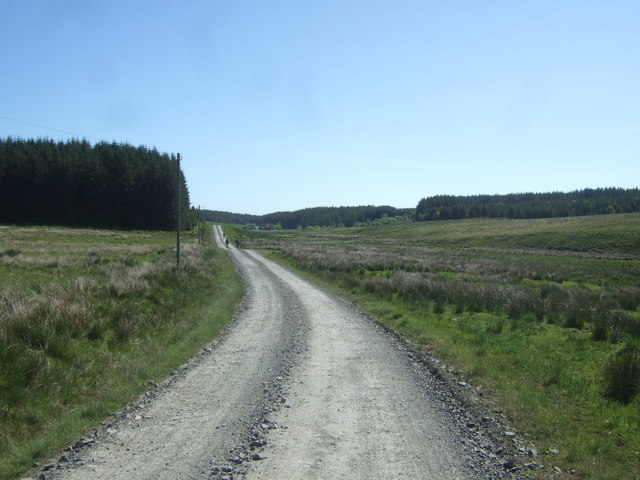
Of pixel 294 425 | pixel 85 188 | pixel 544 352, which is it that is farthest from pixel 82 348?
pixel 85 188

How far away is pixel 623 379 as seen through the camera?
7.80 meters

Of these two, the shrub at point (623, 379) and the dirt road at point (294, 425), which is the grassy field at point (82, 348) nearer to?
the dirt road at point (294, 425)

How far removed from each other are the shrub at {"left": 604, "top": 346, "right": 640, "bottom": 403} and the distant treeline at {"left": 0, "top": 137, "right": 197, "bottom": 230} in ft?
271

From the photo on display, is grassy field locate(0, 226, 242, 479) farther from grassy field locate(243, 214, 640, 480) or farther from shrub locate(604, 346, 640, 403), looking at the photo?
shrub locate(604, 346, 640, 403)

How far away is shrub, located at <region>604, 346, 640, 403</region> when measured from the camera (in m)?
7.58

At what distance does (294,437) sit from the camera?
5676 mm

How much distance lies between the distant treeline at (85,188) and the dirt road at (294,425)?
79740mm

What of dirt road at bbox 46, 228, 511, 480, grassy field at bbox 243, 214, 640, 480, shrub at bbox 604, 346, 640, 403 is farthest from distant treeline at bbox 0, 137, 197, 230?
shrub at bbox 604, 346, 640, 403

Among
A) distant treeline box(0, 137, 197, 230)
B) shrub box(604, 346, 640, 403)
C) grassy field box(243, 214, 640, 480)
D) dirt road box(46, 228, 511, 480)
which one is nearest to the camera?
dirt road box(46, 228, 511, 480)

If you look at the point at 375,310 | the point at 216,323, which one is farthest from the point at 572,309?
the point at 216,323

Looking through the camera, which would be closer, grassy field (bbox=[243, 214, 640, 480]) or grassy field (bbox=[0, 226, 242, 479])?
grassy field (bbox=[243, 214, 640, 480])

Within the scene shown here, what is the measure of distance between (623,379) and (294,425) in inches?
244

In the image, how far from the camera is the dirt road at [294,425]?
4.91 metres

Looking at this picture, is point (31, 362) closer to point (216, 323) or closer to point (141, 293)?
point (216, 323)
